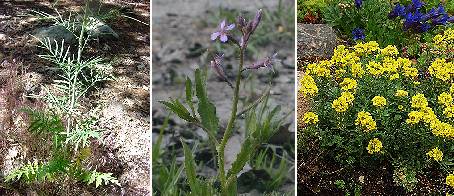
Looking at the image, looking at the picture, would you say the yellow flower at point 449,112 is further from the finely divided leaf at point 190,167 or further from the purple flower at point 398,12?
the purple flower at point 398,12

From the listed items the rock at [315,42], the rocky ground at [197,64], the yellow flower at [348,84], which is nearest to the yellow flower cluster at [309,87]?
the yellow flower at [348,84]


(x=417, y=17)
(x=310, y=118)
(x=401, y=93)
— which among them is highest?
(x=417, y=17)

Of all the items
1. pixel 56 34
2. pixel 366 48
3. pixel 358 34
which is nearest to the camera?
pixel 366 48

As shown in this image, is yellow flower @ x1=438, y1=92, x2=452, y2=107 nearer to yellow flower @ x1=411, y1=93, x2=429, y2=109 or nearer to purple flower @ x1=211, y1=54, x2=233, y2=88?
yellow flower @ x1=411, y1=93, x2=429, y2=109

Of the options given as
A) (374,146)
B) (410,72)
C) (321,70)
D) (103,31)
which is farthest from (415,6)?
(103,31)

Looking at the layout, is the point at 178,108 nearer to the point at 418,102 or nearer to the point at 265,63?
the point at 265,63

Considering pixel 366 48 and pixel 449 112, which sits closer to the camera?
pixel 449 112
